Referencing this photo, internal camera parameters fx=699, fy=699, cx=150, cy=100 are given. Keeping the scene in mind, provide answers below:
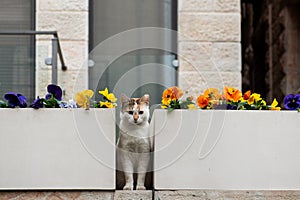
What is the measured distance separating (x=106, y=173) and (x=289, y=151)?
1.21 metres

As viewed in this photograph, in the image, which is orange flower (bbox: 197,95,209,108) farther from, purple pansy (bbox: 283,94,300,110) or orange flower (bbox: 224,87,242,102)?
purple pansy (bbox: 283,94,300,110)

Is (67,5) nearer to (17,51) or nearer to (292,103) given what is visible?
(17,51)

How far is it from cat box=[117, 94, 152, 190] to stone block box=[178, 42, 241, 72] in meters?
2.28

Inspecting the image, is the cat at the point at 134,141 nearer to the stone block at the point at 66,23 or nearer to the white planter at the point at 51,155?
the white planter at the point at 51,155

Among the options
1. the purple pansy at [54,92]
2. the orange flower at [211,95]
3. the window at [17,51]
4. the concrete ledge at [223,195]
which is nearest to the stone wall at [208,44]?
the window at [17,51]

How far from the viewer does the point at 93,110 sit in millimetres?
4555

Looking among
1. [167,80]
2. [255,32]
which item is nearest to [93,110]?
[167,80]

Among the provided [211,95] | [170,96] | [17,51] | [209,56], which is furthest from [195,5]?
[170,96]

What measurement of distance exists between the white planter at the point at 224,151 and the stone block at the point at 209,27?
237cm

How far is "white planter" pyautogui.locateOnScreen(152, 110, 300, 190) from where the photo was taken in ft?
14.9

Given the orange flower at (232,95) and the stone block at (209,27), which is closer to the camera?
the orange flower at (232,95)

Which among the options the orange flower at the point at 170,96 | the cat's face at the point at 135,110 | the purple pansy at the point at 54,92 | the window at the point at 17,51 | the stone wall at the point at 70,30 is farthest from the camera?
the stone wall at the point at 70,30

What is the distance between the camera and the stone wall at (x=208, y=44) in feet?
22.2

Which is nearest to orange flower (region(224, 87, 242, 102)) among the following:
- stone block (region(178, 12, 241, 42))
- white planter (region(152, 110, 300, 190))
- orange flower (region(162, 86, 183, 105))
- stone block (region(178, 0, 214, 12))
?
white planter (region(152, 110, 300, 190))
